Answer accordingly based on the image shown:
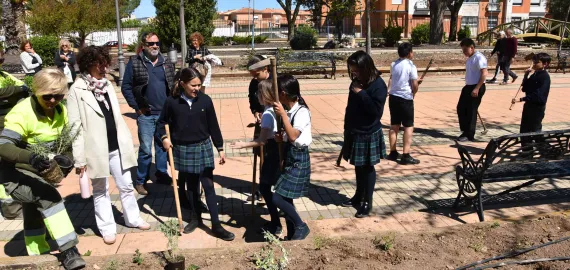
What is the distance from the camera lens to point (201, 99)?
165 inches

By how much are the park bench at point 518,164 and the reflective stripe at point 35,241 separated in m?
3.78

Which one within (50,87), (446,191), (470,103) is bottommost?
(446,191)

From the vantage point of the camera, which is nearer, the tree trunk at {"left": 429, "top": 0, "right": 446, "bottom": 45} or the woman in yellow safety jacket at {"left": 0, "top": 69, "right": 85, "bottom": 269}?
the woman in yellow safety jacket at {"left": 0, "top": 69, "right": 85, "bottom": 269}

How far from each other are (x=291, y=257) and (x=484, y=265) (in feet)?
4.46

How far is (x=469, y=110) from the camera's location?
7465 mm

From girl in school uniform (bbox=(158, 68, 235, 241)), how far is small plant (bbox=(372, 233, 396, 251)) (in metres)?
1.33

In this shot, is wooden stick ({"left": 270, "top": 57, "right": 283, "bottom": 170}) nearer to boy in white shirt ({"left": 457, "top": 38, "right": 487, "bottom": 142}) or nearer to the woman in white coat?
the woman in white coat

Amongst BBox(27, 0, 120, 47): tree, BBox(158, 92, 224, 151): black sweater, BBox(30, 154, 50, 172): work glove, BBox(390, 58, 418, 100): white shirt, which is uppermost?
BBox(27, 0, 120, 47): tree

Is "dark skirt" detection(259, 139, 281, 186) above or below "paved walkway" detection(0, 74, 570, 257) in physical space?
above

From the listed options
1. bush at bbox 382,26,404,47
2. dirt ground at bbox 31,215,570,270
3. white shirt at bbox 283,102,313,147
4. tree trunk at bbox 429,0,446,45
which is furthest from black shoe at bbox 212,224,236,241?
tree trunk at bbox 429,0,446,45

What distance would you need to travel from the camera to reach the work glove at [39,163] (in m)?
3.17

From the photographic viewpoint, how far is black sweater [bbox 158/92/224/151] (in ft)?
13.5

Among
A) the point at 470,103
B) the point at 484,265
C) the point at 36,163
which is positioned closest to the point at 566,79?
the point at 470,103

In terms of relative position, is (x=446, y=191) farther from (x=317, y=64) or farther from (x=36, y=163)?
(x=317, y=64)
